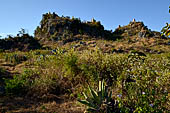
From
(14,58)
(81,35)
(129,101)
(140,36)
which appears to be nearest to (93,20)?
(81,35)

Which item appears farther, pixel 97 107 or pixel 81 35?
pixel 81 35

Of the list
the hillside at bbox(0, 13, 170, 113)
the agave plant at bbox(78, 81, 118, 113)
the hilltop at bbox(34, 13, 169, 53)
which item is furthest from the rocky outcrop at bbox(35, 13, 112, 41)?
the agave plant at bbox(78, 81, 118, 113)

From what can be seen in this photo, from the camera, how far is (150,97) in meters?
2.54

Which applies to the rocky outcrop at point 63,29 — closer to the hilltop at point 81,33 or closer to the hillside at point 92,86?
the hilltop at point 81,33

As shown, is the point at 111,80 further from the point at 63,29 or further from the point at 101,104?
the point at 63,29

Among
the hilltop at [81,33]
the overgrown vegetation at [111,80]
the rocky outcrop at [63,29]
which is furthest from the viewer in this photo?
the rocky outcrop at [63,29]

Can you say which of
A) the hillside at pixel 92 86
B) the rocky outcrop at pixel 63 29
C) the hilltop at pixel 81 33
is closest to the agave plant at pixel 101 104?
the hillside at pixel 92 86

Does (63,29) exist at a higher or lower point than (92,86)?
higher

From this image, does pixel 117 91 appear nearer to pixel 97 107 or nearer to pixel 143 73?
pixel 143 73

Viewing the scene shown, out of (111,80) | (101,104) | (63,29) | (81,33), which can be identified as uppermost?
(63,29)

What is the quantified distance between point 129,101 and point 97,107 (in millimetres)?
642

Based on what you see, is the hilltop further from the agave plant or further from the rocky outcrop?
the agave plant

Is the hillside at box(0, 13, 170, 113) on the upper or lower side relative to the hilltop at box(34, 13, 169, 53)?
lower

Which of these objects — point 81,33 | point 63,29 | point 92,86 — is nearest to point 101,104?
point 92,86
